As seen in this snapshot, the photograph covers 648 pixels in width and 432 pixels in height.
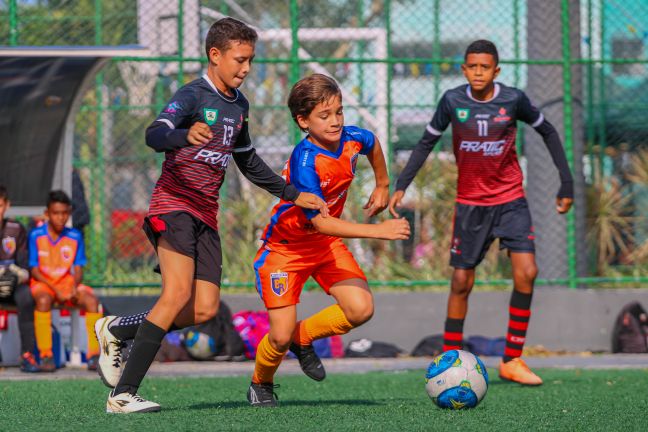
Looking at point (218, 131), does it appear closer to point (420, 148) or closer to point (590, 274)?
point (420, 148)

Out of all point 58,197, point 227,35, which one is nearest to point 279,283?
point 227,35

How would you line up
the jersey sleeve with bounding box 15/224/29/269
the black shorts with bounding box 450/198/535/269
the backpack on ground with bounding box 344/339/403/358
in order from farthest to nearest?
the backpack on ground with bounding box 344/339/403/358 → the jersey sleeve with bounding box 15/224/29/269 → the black shorts with bounding box 450/198/535/269

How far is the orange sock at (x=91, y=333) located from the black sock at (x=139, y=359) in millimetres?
3455

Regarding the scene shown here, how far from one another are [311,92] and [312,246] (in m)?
0.91

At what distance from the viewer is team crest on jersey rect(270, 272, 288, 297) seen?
257 inches

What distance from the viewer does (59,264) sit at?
9602 millimetres

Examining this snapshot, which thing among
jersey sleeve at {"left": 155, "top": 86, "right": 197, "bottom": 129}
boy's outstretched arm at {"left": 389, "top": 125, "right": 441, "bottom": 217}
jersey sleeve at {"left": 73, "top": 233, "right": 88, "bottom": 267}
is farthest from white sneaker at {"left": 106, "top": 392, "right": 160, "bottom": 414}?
jersey sleeve at {"left": 73, "top": 233, "right": 88, "bottom": 267}

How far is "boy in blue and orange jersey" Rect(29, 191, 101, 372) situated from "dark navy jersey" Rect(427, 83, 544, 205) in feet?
10.6

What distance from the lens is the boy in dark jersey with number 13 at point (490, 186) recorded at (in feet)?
27.0

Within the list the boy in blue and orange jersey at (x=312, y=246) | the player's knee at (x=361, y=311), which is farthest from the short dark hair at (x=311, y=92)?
the player's knee at (x=361, y=311)

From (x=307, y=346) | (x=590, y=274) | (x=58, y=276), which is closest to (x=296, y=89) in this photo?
(x=307, y=346)

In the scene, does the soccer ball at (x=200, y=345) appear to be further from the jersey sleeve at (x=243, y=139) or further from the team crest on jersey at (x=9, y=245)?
the jersey sleeve at (x=243, y=139)

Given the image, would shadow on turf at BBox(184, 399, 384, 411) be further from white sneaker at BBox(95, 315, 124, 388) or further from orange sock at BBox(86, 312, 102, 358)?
orange sock at BBox(86, 312, 102, 358)

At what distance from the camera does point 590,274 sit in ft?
39.3
